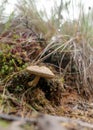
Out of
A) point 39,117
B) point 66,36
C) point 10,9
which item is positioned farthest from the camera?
point 10,9

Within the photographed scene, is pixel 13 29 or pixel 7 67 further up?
pixel 13 29

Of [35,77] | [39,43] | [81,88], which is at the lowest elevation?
[81,88]

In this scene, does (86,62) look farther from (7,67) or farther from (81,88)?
(7,67)

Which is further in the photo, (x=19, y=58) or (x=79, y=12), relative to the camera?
(x=79, y=12)

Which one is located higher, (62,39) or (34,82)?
(62,39)

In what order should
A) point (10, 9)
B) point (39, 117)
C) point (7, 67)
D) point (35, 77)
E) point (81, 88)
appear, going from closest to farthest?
point (39, 117) → point (35, 77) → point (7, 67) → point (81, 88) → point (10, 9)

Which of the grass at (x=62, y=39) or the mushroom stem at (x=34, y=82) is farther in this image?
the grass at (x=62, y=39)

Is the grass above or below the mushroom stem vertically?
above

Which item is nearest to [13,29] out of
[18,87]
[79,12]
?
[79,12]

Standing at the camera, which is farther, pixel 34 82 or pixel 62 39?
pixel 62 39

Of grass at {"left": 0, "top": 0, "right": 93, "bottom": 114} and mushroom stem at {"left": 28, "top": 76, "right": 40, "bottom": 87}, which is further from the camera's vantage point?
grass at {"left": 0, "top": 0, "right": 93, "bottom": 114}

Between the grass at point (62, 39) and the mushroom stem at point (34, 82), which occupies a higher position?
the grass at point (62, 39)
